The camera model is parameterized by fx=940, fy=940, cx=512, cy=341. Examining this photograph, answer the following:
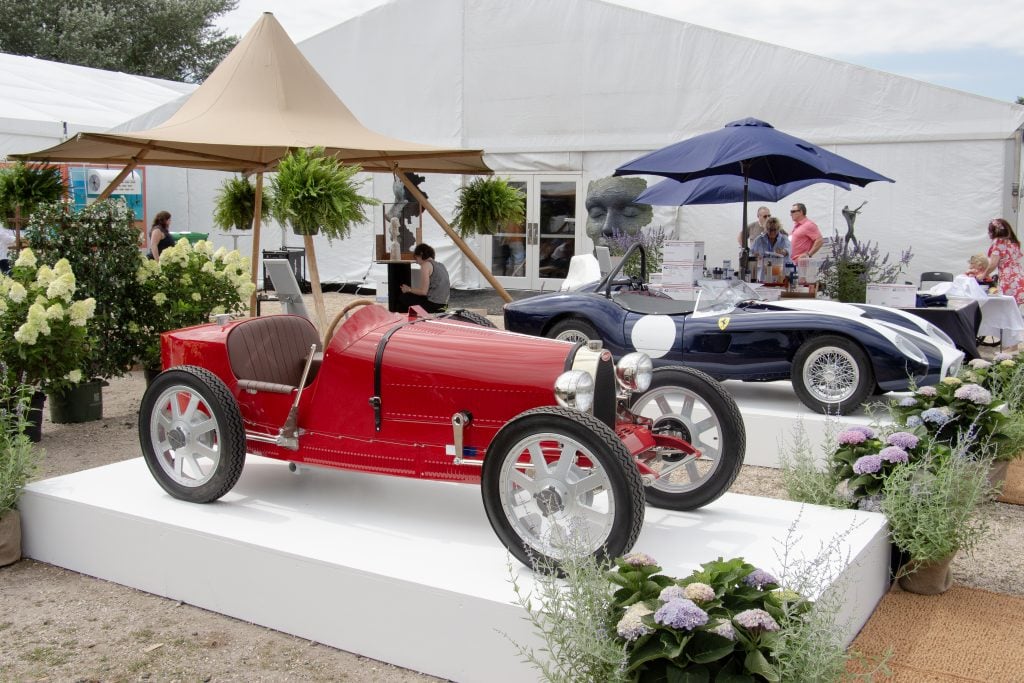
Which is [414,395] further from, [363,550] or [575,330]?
[575,330]

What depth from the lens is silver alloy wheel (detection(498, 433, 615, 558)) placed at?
3.11 metres

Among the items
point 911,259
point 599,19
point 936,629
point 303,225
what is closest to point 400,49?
point 599,19

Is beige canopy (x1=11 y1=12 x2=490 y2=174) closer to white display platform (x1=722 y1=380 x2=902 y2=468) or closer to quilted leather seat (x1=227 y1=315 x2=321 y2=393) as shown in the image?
quilted leather seat (x1=227 y1=315 x2=321 y2=393)

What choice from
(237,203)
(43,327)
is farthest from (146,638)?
(237,203)

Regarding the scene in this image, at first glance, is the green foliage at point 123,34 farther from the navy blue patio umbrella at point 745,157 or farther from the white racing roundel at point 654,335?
the white racing roundel at point 654,335

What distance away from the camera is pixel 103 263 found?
7309mm

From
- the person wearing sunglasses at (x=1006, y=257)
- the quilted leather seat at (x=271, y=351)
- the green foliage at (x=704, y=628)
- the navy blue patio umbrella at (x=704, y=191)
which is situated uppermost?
the navy blue patio umbrella at (x=704, y=191)

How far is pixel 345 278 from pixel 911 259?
31.9 ft

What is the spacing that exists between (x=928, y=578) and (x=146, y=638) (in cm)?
304

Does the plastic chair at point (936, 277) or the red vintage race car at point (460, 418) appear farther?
the plastic chair at point (936, 277)

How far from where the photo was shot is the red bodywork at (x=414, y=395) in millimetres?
3512

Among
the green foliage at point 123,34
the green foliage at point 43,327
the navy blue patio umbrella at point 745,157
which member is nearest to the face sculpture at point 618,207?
the navy blue patio umbrella at point 745,157

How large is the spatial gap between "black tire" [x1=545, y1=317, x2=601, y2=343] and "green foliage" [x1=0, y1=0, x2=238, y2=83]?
28763mm

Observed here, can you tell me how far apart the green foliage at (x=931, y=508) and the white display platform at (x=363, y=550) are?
0.28 feet
